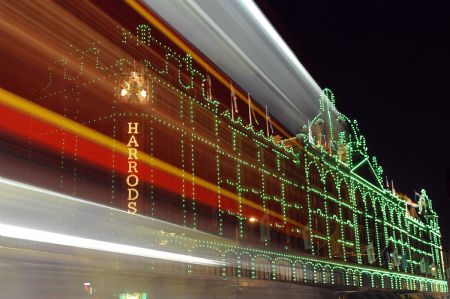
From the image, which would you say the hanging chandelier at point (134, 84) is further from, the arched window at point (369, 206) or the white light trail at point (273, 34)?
the arched window at point (369, 206)

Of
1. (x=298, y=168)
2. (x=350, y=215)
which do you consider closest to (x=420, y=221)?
(x=350, y=215)

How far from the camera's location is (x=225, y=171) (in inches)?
561

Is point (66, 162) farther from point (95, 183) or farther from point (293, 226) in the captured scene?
point (293, 226)

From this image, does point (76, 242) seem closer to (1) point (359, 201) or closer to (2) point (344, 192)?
(2) point (344, 192)

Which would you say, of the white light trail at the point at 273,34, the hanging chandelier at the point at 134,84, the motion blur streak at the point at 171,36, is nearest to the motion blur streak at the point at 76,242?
the motion blur streak at the point at 171,36

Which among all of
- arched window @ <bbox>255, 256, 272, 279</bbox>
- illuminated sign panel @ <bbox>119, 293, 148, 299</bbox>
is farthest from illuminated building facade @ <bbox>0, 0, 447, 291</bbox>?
illuminated sign panel @ <bbox>119, 293, 148, 299</bbox>

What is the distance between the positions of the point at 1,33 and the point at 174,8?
221cm

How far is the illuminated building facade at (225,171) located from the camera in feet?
19.5

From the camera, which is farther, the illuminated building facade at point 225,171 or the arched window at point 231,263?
the arched window at point 231,263

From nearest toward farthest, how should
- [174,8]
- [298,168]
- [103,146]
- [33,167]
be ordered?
[33,167] → [103,146] → [174,8] → [298,168]

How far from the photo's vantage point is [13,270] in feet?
12.6

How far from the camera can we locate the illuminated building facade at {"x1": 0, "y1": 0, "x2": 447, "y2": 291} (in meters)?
5.95

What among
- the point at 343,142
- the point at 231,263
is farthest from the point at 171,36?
the point at 343,142

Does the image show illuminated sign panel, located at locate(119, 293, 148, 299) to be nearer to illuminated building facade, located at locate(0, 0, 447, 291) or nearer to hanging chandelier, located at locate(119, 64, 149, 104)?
illuminated building facade, located at locate(0, 0, 447, 291)
